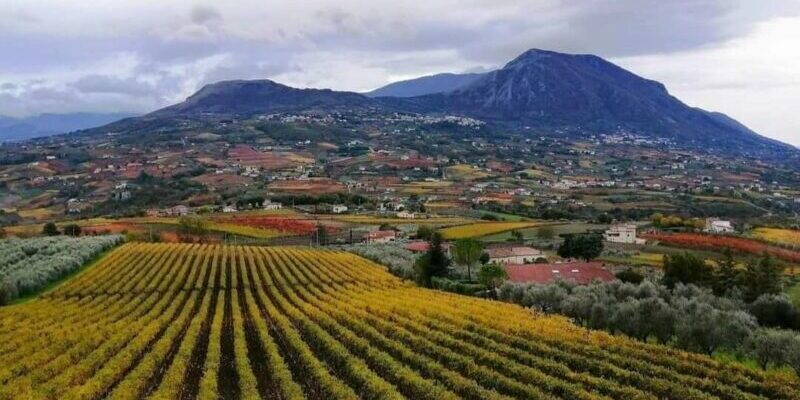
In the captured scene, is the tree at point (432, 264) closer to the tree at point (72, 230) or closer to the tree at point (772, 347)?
the tree at point (772, 347)

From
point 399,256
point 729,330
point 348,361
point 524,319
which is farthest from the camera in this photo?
point 399,256

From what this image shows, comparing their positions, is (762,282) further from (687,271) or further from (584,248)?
(584,248)

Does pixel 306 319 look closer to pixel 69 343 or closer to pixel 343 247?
pixel 69 343

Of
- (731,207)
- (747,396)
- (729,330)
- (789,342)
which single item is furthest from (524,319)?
(731,207)

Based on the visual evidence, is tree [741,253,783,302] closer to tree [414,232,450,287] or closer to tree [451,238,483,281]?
tree [451,238,483,281]

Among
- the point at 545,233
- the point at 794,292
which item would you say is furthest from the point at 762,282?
the point at 545,233

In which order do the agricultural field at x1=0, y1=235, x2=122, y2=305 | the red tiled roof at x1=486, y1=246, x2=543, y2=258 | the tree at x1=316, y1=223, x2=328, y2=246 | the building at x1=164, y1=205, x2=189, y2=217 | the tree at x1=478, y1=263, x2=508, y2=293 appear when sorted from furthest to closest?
1. the building at x1=164, y1=205, x2=189, y2=217
2. the tree at x1=316, y1=223, x2=328, y2=246
3. the red tiled roof at x1=486, y1=246, x2=543, y2=258
4. the tree at x1=478, y1=263, x2=508, y2=293
5. the agricultural field at x1=0, y1=235, x2=122, y2=305

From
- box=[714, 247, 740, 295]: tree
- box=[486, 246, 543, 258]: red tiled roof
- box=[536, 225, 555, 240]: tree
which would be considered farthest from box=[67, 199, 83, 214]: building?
box=[714, 247, 740, 295]: tree
